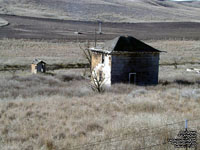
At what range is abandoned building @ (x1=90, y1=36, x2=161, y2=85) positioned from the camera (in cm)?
1805

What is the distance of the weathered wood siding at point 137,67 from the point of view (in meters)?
18.1

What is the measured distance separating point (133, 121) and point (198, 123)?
176 cm

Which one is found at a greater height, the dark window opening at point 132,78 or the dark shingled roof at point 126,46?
the dark shingled roof at point 126,46

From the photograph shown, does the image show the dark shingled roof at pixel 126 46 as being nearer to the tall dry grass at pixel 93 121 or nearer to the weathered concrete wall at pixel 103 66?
the weathered concrete wall at pixel 103 66

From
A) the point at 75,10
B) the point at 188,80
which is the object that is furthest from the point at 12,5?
the point at 188,80

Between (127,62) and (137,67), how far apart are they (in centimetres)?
80

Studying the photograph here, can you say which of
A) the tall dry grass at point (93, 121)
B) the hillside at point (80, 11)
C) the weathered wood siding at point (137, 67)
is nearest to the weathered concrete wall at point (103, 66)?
the weathered wood siding at point (137, 67)

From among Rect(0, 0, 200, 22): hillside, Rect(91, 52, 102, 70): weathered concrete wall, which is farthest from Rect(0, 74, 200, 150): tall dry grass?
Rect(0, 0, 200, 22): hillside

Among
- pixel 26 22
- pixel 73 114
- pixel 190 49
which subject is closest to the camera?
pixel 73 114

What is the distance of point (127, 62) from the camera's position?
18.3 meters

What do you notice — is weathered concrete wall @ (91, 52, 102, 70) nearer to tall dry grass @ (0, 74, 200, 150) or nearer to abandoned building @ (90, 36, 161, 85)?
abandoned building @ (90, 36, 161, 85)

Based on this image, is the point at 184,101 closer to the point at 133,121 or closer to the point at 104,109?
the point at 104,109

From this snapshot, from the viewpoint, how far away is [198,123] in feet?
26.3

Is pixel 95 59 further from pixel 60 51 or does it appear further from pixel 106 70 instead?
pixel 60 51
